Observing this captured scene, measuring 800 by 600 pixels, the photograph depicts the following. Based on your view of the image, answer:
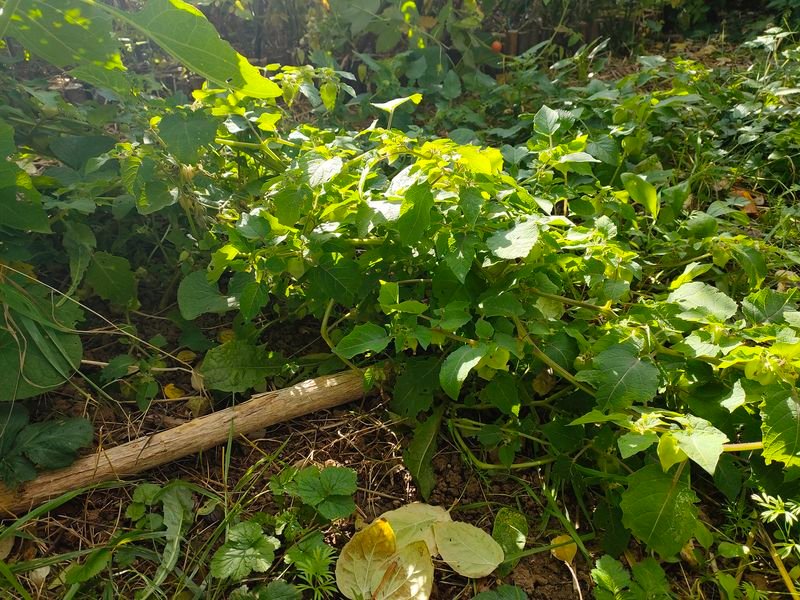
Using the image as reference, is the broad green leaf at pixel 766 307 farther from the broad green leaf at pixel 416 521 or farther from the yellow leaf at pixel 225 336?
the yellow leaf at pixel 225 336

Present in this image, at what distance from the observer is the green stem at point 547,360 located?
1.26 metres

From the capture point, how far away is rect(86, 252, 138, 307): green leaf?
1624 millimetres

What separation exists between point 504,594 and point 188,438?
32.7 inches

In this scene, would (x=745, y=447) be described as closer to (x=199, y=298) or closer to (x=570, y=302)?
(x=570, y=302)

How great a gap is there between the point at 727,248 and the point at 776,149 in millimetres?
954

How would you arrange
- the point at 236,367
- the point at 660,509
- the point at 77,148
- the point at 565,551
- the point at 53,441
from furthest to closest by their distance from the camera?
the point at 77,148, the point at 236,367, the point at 53,441, the point at 565,551, the point at 660,509

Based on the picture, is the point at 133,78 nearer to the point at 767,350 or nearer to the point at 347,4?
the point at 347,4

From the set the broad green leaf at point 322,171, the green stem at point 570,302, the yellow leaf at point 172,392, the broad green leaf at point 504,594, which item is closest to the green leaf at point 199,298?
the yellow leaf at point 172,392

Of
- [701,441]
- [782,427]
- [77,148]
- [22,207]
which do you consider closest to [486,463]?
[701,441]

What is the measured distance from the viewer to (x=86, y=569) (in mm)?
1166

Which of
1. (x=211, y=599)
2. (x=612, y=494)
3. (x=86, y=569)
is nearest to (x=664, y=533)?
(x=612, y=494)

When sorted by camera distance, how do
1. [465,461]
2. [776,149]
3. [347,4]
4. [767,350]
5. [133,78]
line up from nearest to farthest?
[767,350], [465,461], [133,78], [776,149], [347,4]

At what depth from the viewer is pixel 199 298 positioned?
1.55 m

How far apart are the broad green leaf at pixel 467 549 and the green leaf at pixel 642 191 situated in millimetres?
1005
